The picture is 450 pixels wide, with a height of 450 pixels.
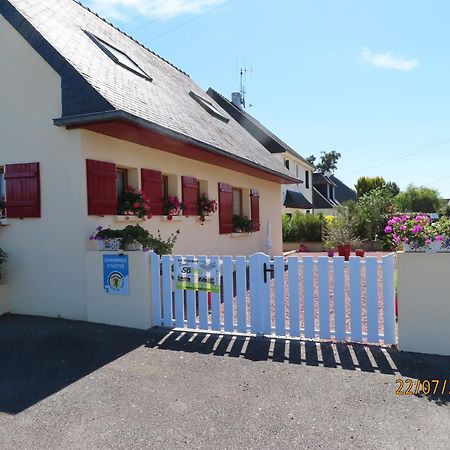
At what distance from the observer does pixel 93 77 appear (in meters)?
6.77

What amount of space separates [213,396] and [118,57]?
8.03m

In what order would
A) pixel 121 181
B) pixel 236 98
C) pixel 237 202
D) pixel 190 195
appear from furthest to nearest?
1. pixel 236 98
2. pixel 237 202
3. pixel 190 195
4. pixel 121 181

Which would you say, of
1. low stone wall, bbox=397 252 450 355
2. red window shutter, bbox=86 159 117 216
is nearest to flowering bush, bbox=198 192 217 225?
red window shutter, bbox=86 159 117 216

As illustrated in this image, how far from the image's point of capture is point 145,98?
26.7ft

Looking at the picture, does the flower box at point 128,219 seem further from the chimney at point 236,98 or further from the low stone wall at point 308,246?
the chimney at point 236,98

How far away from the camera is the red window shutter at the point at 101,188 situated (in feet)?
21.8

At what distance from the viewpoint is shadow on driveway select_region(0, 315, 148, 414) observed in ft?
12.8

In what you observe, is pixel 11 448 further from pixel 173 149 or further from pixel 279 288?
pixel 173 149

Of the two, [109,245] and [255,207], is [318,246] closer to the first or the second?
[255,207]

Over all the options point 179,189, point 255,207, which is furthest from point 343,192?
point 179,189

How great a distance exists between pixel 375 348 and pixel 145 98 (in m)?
6.04

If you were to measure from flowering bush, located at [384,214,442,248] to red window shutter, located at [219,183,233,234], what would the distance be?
23.1ft

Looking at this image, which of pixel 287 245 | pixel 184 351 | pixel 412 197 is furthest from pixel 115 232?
pixel 412 197
